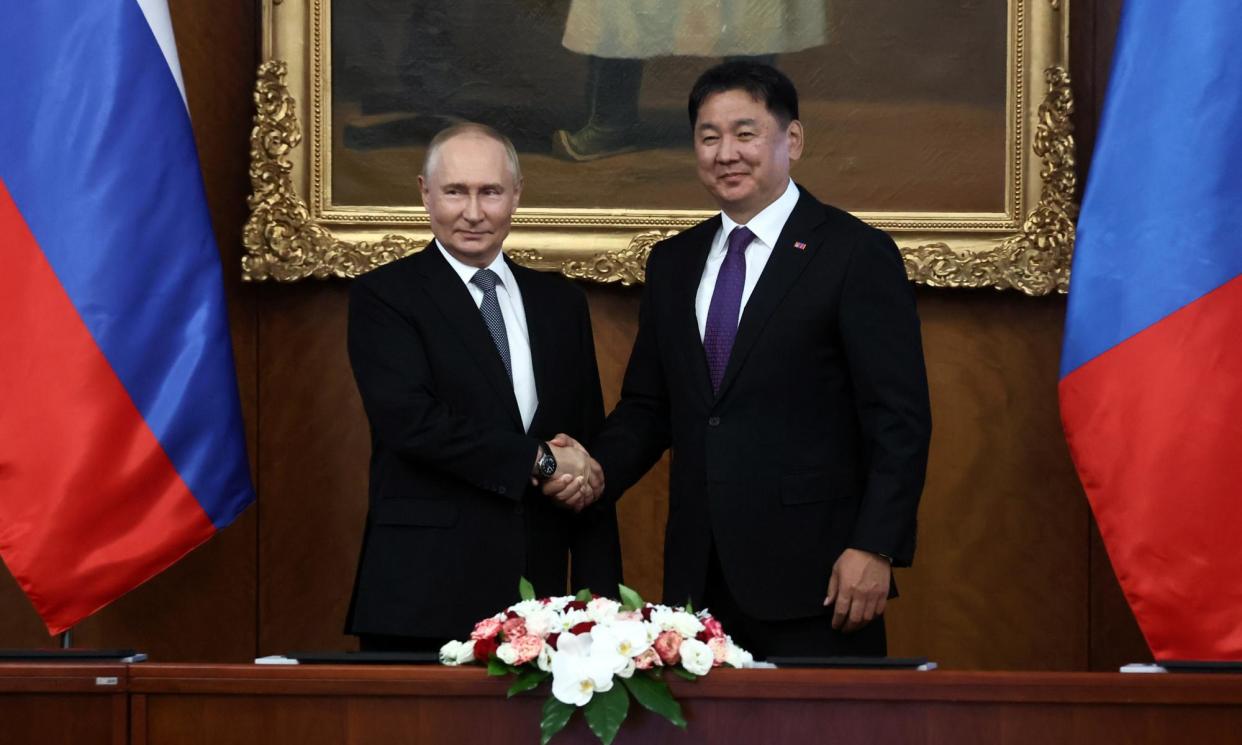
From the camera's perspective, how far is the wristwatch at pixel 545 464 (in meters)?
3.03

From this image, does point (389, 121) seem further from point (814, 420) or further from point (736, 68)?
point (814, 420)

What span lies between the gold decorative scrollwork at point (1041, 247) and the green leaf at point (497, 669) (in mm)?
2220

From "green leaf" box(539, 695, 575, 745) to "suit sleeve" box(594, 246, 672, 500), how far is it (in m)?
1.07

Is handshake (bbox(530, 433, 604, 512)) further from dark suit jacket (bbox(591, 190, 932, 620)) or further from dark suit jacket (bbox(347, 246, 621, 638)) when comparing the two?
dark suit jacket (bbox(591, 190, 932, 620))

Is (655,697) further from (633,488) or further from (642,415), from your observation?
(633,488)

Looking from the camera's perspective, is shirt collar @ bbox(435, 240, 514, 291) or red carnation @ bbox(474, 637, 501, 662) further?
shirt collar @ bbox(435, 240, 514, 291)

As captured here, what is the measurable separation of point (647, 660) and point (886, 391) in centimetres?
97

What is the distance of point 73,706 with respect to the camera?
2193mm

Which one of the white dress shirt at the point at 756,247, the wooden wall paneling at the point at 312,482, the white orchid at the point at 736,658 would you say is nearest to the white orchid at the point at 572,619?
the white orchid at the point at 736,658

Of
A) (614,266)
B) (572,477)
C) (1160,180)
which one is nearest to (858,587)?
(572,477)

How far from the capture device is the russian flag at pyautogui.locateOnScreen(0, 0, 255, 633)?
341 cm

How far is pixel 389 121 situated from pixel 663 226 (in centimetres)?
78

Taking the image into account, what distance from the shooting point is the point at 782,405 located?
2.99 metres

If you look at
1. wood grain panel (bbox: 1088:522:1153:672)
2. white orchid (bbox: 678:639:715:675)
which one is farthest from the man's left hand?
wood grain panel (bbox: 1088:522:1153:672)
